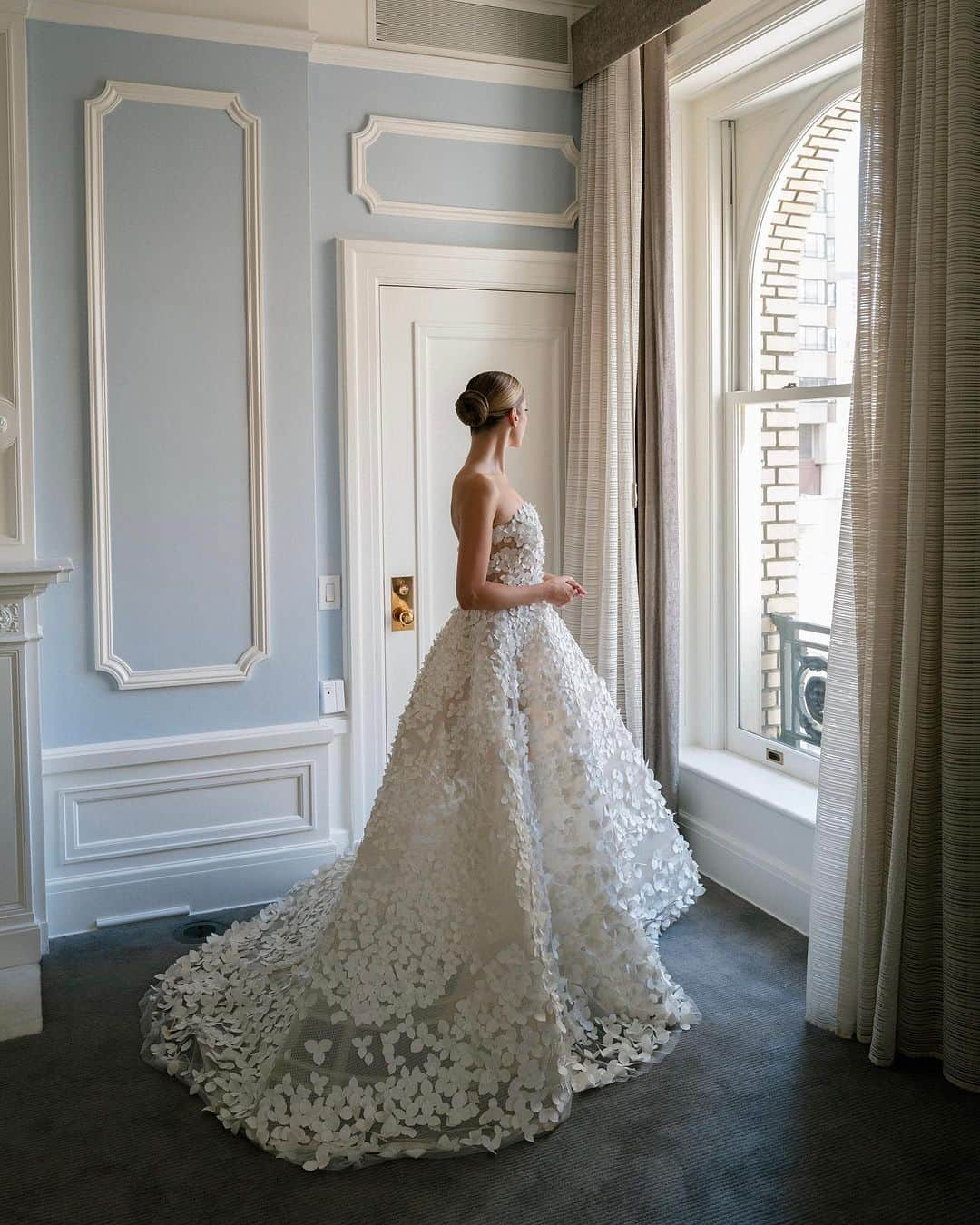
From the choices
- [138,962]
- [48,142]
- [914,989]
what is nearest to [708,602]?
[914,989]

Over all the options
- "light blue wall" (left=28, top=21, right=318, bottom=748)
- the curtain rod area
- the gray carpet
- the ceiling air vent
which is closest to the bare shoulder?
"light blue wall" (left=28, top=21, right=318, bottom=748)

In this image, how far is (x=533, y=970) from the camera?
104 inches

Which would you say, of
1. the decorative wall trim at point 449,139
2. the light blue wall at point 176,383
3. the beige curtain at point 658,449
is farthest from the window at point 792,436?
the light blue wall at point 176,383

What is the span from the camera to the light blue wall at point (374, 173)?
4020 mm

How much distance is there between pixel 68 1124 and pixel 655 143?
3645 mm

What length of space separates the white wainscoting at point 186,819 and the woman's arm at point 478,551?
1306 millimetres

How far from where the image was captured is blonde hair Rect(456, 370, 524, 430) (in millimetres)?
3031

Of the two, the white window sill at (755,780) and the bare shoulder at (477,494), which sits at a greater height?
the bare shoulder at (477,494)

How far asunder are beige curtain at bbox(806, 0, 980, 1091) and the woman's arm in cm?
89

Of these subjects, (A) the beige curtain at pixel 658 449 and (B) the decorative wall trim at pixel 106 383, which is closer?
(B) the decorative wall trim at pixel 106 383

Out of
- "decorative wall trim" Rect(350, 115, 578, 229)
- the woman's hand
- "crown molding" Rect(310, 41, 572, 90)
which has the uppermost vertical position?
"crown molding" Rect(310, 41, 572, 90)

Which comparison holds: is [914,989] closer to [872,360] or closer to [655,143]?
[872,360]

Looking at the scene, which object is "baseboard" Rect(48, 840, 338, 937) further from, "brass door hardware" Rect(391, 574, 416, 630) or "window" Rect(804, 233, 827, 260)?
"window" Rect(804, 233, 827, 260)

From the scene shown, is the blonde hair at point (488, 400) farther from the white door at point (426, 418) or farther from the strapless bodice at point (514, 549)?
the white door at point (426, 418)
